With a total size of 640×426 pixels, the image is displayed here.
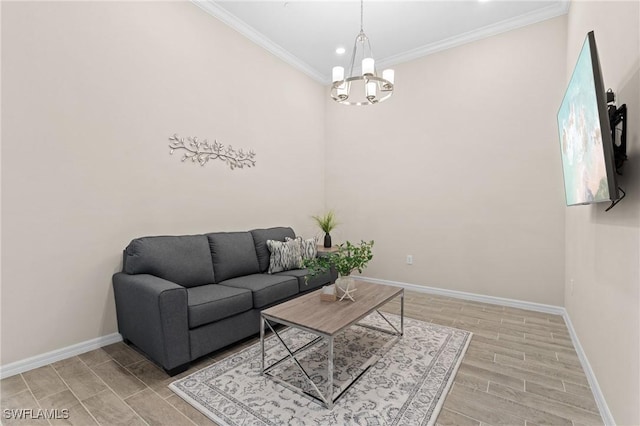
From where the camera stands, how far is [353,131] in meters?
4.95

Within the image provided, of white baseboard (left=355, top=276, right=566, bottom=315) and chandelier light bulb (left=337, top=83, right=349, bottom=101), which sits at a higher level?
chandelier light bulb (left=337, top=83, right=349, bottom=101)

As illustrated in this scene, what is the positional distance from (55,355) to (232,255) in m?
1.56

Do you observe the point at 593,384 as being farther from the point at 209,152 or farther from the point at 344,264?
the point at 209,152

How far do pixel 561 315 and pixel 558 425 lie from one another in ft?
7.00

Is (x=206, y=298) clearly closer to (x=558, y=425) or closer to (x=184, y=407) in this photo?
(x=184, y=407)

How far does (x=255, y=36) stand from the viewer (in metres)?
3.92

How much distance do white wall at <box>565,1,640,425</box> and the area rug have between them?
87 centimetres

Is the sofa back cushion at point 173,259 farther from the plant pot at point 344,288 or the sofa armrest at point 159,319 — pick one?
the plant pot at point 344,288

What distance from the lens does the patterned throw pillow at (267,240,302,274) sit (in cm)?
343

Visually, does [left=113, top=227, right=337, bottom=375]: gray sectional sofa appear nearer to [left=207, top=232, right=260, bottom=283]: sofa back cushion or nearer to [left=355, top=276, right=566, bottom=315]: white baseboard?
[left=207, top=232, right=260, bottom=283]: sofa back cushion

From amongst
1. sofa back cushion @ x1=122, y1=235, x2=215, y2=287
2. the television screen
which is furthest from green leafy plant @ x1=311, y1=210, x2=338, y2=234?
the television screen

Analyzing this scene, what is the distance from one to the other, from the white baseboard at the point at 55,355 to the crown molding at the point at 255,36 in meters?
3.47

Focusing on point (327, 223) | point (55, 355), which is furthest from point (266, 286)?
point (327, 223)

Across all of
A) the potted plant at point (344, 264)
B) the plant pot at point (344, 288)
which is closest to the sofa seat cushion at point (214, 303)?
the potted plant at point (344, 264)
